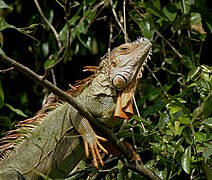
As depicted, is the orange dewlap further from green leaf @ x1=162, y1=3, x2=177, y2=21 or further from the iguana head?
green leaf @ x1=162, y1=3, x2=177, y2=21

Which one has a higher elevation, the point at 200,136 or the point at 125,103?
the point at 125,103

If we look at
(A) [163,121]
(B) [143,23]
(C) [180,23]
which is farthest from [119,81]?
(C) [180,23]

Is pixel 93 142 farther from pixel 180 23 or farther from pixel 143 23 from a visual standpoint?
pixel 180 23

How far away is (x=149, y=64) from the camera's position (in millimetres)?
4789

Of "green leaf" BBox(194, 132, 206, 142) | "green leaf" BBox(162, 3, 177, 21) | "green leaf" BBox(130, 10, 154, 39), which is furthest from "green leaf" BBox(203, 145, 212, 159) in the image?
"green leaf" BBox(162, 3, 177, 21)

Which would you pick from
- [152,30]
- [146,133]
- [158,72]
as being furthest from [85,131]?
[158,72]

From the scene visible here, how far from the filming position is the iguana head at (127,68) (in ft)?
10.3

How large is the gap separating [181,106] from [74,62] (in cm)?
204

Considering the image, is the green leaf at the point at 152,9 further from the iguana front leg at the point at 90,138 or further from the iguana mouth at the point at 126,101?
the iguana front leg at the point at 90,138

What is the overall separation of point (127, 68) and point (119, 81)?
0.07 metres

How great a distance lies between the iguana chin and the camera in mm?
3141

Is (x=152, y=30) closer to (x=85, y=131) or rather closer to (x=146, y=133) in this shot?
(x=146, y=133)

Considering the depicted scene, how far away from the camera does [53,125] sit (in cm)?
321

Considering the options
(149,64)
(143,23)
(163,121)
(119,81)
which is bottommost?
(149,64)
